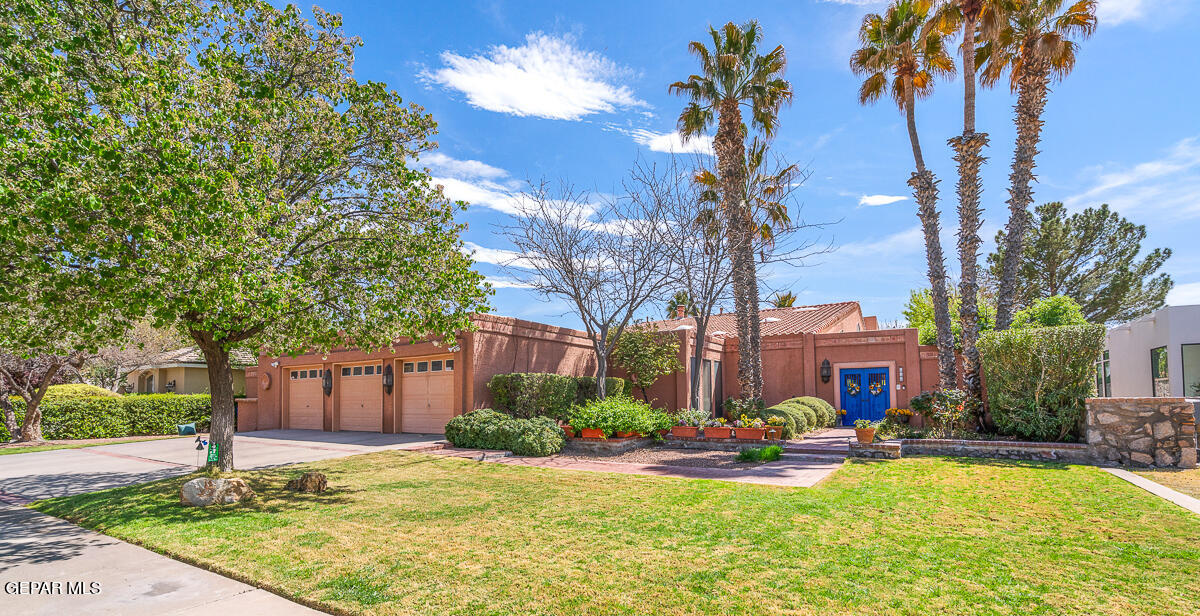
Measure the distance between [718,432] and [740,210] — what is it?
19.7 feet

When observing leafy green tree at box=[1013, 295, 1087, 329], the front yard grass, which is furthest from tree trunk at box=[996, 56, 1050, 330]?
leafy green tree at box=[1013, 295, 1087, 329]

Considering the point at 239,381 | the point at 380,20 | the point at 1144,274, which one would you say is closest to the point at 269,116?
the point at 380,20

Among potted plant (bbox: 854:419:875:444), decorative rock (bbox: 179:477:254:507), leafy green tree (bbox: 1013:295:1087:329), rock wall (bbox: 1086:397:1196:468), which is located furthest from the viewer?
leafy green tree (bbox: 1013:295:1087:329)

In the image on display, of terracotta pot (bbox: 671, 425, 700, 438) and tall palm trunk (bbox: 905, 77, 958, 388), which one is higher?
tall palm trunk (bbox: 905, 77, 958, 388)

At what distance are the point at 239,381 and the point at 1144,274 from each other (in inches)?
1662

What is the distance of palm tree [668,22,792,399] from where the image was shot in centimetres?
1652

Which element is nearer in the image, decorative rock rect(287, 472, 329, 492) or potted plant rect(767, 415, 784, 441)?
decorative rock rect(287, 472, 329, 492)

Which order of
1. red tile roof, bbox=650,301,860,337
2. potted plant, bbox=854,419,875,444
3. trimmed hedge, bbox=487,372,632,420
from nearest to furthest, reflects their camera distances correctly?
1. potted plant, bbox=854,419,875,444
2. trimmed hedge, bbox=487,372,632,420
3. red tile roof, bbox=650,301,860,337

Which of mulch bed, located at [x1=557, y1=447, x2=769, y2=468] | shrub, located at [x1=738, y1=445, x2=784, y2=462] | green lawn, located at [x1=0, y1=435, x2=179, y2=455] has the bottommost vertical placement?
green lawn, located at [x1=0, y1=435, x2=179, y2=455]

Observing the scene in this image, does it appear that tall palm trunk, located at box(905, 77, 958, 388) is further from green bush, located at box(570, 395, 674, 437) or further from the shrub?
green bush, located at box(570, 395, 674, 437)

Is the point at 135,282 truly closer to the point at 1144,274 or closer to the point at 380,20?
the point at 380,20

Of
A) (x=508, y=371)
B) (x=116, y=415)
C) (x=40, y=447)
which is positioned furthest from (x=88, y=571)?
(x=116, y=415)

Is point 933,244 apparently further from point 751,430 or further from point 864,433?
point 751,430

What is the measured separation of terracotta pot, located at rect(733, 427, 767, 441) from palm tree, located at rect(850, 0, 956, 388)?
4.79 meters
